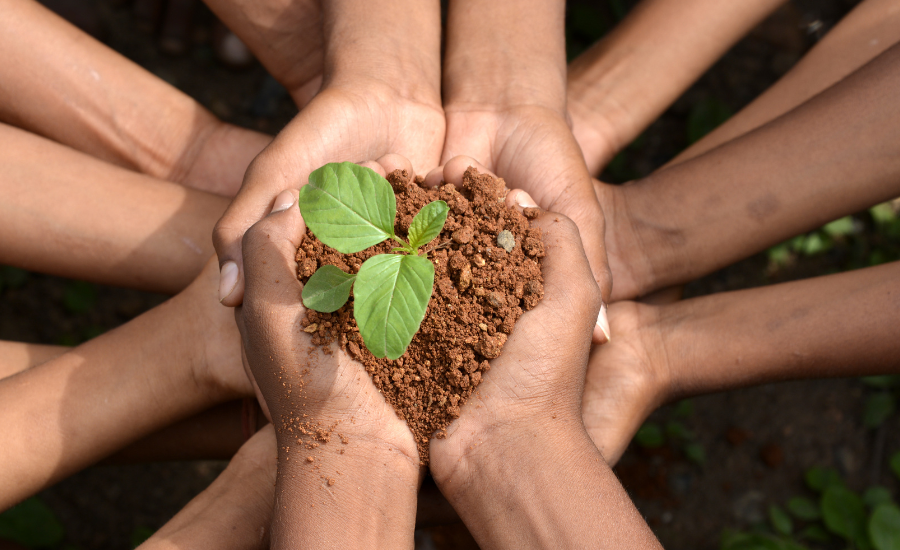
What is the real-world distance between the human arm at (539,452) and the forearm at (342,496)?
0.12 meters

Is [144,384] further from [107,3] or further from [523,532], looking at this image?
[107,3]

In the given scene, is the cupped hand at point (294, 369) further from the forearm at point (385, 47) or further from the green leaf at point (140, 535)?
the green leaf at point (140, 535)

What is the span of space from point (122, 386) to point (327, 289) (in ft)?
3.31

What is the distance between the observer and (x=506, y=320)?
4.50 feet

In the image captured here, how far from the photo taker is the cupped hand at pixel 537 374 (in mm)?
1394

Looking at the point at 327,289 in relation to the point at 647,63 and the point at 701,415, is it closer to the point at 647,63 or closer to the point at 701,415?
the point at 647,63

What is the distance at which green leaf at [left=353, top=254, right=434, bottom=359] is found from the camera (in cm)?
117

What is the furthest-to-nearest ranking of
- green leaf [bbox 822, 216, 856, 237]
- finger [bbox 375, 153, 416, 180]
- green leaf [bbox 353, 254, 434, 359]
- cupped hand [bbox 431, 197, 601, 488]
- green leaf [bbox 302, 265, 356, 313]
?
green leaf [bbox 822, 216, 856, 237], finger [bbox 375, 153, 416, 180], cupped hand [bbox 431, 197, 601, 488], green leaf [bbox 302, 265, 356, 313], green leaf [bbox 353, 254, 434, 359]

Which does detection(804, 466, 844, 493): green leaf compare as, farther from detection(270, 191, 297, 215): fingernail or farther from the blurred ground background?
detection(270, 191, 297, 215): fingernail

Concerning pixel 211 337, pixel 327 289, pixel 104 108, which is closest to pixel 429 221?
pixel 327 289

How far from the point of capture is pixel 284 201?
1.50 meters

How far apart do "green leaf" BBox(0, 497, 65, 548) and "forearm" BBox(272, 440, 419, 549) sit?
183cm

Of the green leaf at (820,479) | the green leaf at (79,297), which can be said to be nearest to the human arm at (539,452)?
the green leaf at (820,479)

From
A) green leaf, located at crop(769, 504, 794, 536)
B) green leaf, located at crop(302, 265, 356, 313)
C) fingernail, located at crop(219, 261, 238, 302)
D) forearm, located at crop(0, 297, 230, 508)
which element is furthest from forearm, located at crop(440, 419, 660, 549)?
green leaf, located at crop(769, 504, 794, 536)
